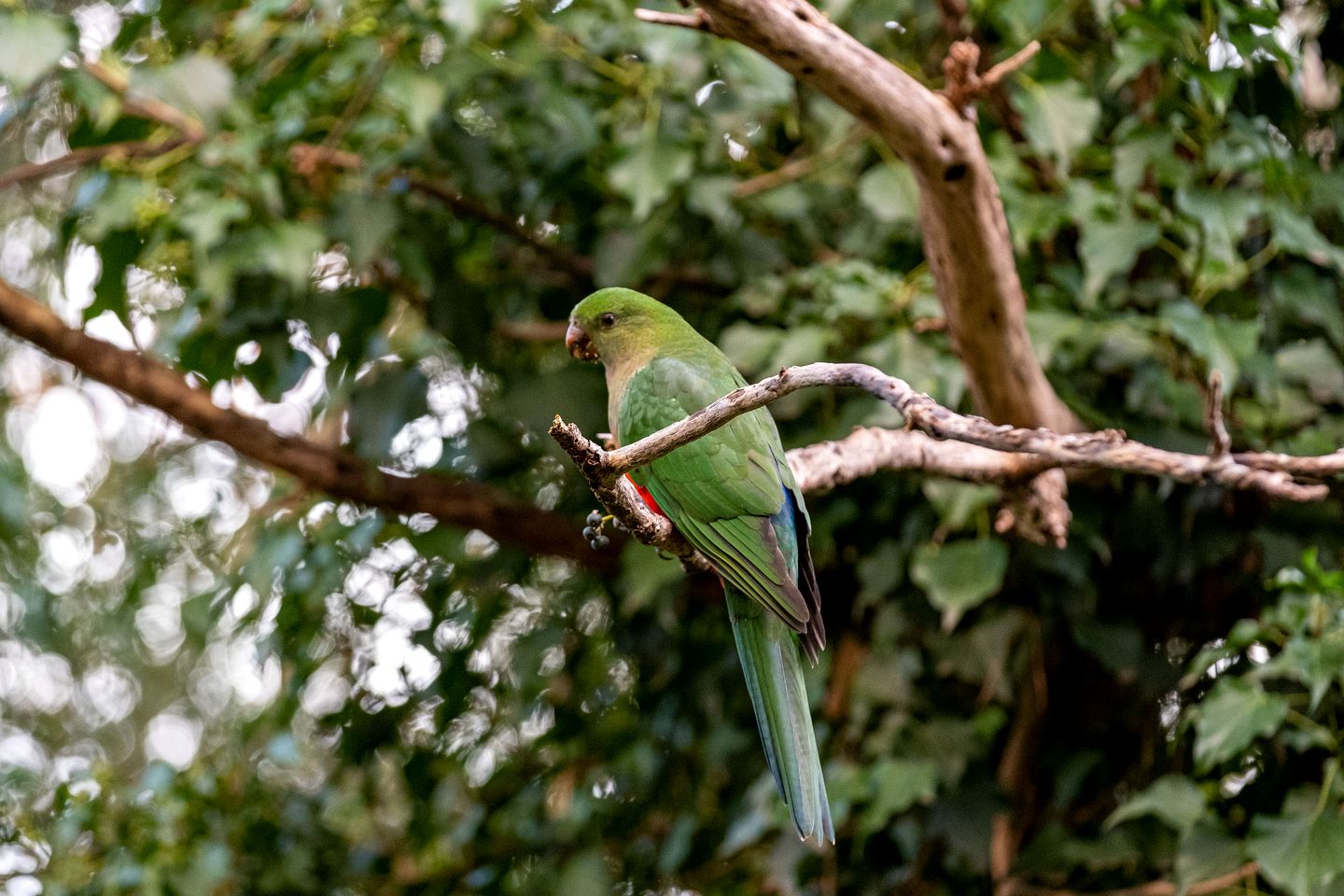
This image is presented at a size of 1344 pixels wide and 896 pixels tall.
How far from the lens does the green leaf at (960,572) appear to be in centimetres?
270

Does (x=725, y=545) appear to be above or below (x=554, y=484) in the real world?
above

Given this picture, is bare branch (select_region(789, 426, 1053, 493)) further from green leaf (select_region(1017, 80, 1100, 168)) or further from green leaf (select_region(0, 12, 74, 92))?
green leaf (select_region(0, 12, 74, 92))

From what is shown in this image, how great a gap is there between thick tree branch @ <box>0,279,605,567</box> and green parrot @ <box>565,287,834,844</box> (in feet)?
3.00

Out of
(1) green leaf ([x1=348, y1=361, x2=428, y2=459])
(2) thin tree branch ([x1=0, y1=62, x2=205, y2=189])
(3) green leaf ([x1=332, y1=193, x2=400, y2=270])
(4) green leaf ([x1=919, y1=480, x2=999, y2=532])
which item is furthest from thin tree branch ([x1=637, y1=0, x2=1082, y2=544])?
(2) thin tree branch ([x1=0, y1=62, x2=205, y2=189])

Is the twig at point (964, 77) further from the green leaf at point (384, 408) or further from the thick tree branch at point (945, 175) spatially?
the green leaf at point (384, 408)

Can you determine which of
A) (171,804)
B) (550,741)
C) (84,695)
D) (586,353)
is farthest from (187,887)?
(84,695)

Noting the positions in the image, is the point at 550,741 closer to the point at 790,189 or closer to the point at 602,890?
the point at 602,890

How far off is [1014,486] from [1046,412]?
0.30m

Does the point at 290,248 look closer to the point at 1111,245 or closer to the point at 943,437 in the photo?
the point at 943,437

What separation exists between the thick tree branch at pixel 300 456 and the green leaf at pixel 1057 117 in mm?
1555

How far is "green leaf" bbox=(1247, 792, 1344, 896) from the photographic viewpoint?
2318mm

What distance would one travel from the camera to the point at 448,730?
378cm

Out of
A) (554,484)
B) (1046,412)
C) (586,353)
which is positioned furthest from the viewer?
(554,484)

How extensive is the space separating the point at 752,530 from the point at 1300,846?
50.7 inches
